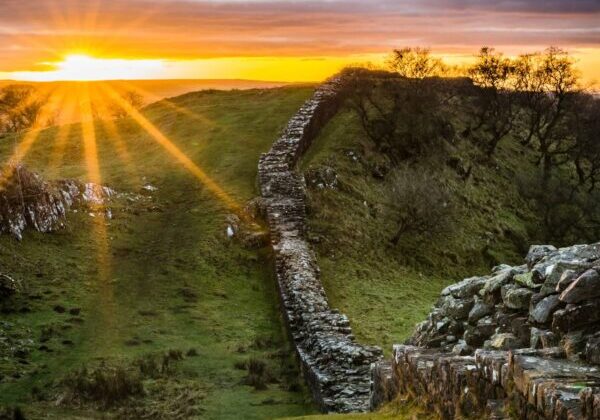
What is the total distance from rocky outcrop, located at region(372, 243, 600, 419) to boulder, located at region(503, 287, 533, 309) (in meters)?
0.02

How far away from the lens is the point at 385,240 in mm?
46469

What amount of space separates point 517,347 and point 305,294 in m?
19.2

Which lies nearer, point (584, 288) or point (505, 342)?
point (584, 288)

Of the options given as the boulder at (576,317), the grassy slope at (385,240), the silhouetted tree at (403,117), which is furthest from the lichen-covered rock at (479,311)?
the silhouetted tree at (403,117)

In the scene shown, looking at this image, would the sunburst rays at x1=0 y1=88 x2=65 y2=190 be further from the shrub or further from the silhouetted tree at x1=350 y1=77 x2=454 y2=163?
the silhouetted tree at x1=350 y1=77 x2=454 y2=163

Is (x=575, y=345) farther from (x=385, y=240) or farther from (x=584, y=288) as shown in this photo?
(x=385, y=240)

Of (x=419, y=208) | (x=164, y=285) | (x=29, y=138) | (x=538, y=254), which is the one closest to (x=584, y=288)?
(x=538, y=254)

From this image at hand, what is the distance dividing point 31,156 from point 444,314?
46.5 m

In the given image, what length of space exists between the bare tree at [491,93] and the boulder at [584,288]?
194ft

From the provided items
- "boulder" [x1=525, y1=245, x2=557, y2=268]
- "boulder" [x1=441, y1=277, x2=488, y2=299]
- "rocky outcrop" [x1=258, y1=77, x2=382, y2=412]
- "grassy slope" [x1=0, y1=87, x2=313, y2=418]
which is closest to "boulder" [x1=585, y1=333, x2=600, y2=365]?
"boulder" [x1=525, y1=245, x2=557, y2=268]

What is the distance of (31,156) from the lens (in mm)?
56719

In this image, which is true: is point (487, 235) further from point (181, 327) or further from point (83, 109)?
point (83, 109)

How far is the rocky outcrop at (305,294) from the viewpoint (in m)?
22.5

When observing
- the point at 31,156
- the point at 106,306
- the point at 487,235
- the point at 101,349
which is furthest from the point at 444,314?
the point at 31,156
